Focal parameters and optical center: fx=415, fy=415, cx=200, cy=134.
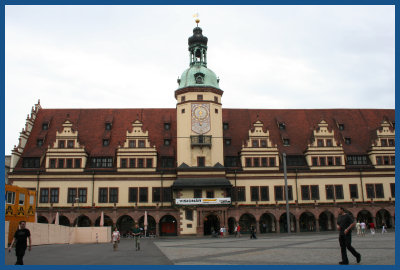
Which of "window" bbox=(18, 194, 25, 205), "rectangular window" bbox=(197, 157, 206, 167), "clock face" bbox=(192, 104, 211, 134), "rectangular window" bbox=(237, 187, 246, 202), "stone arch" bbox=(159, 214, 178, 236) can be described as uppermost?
"clock face" bbox=(192, 104, 211, 134)

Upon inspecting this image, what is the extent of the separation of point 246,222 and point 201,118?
13.4 metres

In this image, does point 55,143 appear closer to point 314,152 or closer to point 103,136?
point 103,136

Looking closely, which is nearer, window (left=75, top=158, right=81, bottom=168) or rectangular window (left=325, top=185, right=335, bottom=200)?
window (left=75, top=158, right=81, bottom=168)

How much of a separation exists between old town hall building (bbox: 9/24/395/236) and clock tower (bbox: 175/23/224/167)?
120mm

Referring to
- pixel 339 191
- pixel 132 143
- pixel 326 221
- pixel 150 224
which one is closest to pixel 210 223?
pixel 150 224

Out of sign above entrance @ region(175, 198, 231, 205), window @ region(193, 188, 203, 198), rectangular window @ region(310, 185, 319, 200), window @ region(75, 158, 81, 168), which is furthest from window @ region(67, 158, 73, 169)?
rectangular window @ region(310, 185, 319, 200)

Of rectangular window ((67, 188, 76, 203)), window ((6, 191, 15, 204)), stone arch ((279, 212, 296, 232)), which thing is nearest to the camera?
window ((6, 191, 15, 204))

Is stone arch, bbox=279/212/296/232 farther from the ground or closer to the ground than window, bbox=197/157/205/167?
closer to the ground

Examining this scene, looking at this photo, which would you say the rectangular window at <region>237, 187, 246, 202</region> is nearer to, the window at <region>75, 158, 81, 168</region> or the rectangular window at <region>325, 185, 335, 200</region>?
the rectangular window at <region>325, 185, 335, 200</region>

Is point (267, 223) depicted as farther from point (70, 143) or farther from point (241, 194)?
point (70, 143)

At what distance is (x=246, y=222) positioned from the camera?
49.0 metres

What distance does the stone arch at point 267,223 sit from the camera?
158 ft

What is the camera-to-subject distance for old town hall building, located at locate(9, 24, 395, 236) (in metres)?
46.3

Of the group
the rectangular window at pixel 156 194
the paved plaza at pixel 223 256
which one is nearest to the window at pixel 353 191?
the rectangular window at pixel 156 194
